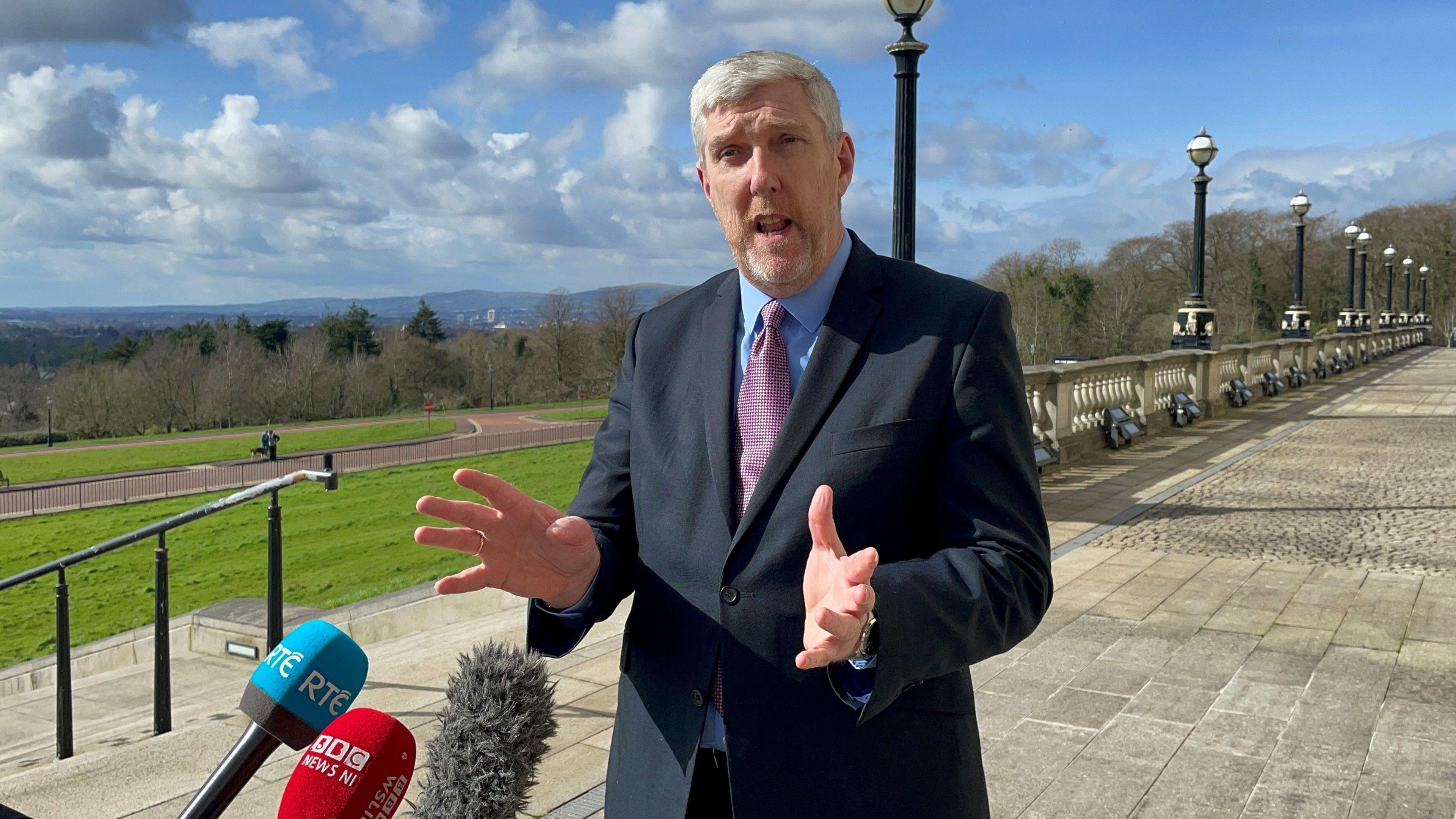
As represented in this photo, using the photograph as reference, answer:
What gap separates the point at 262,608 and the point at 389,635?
3104 millimetres

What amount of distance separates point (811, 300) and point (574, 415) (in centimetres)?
9277

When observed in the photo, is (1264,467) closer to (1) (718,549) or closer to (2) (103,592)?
(1) (718,549)

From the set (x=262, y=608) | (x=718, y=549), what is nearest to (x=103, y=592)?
(x=262, y=608)

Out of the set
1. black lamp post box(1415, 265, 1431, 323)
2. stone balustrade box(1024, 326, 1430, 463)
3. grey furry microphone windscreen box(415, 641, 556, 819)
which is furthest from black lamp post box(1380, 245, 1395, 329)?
grey furry microphone windscreen box(415, 641, 556, 819)

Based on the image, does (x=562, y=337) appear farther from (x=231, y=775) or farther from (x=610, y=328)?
(x=231, y=775)

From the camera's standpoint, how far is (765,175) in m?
1.72

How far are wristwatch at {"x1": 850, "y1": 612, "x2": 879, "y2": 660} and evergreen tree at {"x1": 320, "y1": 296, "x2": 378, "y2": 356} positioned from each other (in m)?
98.8

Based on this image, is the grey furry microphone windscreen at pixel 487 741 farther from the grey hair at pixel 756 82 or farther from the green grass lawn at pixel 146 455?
the green grass lawn at pixel 146 455

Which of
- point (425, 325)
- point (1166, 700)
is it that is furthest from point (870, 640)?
A: point (425, 325)

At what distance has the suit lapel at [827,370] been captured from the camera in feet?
5.26

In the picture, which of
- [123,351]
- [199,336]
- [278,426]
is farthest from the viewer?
[199,336]

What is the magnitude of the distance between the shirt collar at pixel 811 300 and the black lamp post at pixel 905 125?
5.88m

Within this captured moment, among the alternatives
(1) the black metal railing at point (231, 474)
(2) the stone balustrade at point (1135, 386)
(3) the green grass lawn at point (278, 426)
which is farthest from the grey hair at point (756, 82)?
(3) the green grass lawn at point (278, 426)

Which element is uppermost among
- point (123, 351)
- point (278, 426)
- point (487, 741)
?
point (123, 351)
